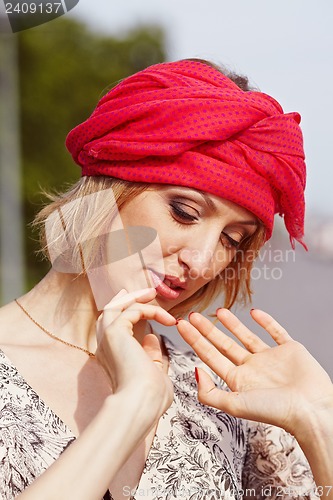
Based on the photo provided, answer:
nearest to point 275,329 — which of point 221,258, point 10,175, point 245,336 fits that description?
point 245,336

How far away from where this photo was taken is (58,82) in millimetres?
9867

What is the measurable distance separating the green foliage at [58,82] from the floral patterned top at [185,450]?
23.9 feet

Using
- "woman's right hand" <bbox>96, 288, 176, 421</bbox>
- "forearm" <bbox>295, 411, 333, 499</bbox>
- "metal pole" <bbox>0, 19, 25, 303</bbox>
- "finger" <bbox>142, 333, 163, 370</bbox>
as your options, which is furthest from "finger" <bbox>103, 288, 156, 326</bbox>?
"metal pole" <bbox>0, 19, 25, 303</bbox>

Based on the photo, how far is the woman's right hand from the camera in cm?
148

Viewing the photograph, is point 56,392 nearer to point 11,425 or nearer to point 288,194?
point 11,425

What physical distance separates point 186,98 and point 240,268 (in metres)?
0.64

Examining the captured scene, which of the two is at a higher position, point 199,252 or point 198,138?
point 198,138

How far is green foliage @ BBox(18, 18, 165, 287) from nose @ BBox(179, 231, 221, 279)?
24.3 feet

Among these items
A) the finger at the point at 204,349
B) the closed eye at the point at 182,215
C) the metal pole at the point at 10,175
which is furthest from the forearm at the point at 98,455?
the metal pole at the point at 10,175

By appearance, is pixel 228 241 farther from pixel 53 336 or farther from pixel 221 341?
pixel 53 336

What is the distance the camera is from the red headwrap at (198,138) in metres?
1.97

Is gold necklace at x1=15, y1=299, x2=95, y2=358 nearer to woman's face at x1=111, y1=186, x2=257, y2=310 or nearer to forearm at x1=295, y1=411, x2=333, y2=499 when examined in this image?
woman's face at x1=111, y1=186, x2=257, y2=310

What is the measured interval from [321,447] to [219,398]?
0.90 ft

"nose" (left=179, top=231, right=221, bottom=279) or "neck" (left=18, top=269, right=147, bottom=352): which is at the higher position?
"nose" (left=179, top=231, right=221, bottom=279)
